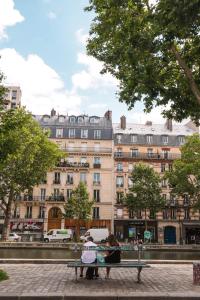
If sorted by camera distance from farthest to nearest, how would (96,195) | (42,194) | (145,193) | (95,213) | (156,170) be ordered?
(156,170), (96,195), (42,194), (95,213), (145,193)

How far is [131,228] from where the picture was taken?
187 ft

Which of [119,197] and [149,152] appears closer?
[119,197]

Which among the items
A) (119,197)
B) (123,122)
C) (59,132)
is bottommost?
(119,197)

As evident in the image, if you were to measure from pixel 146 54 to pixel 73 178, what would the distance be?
151 ft

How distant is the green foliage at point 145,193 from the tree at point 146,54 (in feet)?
116

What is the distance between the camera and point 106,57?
16375mm

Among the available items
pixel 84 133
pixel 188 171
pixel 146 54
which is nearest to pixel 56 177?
pixel 84 133

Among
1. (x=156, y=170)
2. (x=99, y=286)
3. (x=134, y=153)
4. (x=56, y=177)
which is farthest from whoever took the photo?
(x=134, y=153)

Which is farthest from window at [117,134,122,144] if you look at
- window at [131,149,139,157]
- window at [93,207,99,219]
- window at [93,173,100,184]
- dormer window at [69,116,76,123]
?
window at [93,207,99,219]

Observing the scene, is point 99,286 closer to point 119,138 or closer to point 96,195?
point 96,195

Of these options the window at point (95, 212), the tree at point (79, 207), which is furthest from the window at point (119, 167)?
the tree at point (79, 207)

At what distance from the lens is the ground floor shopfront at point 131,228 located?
186 ft

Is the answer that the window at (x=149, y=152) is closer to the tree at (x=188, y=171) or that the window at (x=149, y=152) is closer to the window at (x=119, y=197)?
the window at (x=119, y=197)

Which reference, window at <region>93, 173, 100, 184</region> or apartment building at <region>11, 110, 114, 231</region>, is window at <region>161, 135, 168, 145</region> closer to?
apartment building at <region>11, 110, 114, 231</region>
